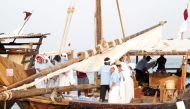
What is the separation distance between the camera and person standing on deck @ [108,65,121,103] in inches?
486

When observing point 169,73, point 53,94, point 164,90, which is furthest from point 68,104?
point 169,73

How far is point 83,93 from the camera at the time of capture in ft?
49.1

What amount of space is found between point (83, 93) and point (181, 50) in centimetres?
335

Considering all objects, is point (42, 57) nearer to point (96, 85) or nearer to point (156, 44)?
point (96, 85)

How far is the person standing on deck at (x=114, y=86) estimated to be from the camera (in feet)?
40.5

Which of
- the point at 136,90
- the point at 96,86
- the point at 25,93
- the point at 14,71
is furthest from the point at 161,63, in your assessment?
the point at 25,93

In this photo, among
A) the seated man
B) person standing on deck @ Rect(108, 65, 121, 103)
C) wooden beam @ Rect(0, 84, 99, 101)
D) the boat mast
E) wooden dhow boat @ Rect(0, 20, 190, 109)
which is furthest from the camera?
the seated man

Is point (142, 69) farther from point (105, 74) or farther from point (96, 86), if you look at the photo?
point (105, 74)

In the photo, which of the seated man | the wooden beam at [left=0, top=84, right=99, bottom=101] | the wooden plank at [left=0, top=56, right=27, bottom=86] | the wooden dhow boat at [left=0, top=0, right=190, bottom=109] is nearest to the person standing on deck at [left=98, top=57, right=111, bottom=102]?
the wooden dhow boat at [left=0, top=0, right=190, bottom=109]

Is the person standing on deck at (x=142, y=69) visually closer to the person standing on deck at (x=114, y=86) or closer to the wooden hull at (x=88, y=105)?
the person standing on deck at (x=114, y=86)

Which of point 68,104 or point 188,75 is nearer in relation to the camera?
point 68,104

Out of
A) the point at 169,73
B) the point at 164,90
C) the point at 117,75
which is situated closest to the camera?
the point at 117,75

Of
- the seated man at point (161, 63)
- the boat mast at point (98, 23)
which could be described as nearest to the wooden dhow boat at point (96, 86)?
the boat mast at point (98, 23)

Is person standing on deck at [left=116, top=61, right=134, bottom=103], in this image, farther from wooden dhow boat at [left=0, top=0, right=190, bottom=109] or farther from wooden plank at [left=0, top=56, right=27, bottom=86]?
wooden plank at [left=0, top=56, right=27, bottom=86]
